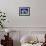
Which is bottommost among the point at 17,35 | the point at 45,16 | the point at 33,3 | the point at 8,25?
the point at 17,35

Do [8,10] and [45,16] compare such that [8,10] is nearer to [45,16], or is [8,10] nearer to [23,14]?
[23,14]

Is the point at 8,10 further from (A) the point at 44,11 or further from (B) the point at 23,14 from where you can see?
(A) the point at 44,11

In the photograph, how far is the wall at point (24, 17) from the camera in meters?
4.28

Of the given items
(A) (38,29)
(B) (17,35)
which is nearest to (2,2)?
(B) (17,35)

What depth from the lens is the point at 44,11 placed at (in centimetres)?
431

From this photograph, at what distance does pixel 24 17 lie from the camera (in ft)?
14.1

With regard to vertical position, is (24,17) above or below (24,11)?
below

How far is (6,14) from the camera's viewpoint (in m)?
4.29

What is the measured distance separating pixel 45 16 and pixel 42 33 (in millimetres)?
533

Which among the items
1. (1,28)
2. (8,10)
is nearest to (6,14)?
(8,10)

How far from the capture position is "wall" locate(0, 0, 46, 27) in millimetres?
4277

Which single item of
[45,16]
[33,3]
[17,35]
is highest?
[33,3]

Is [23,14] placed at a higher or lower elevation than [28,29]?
higher

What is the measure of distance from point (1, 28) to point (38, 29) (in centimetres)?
113
